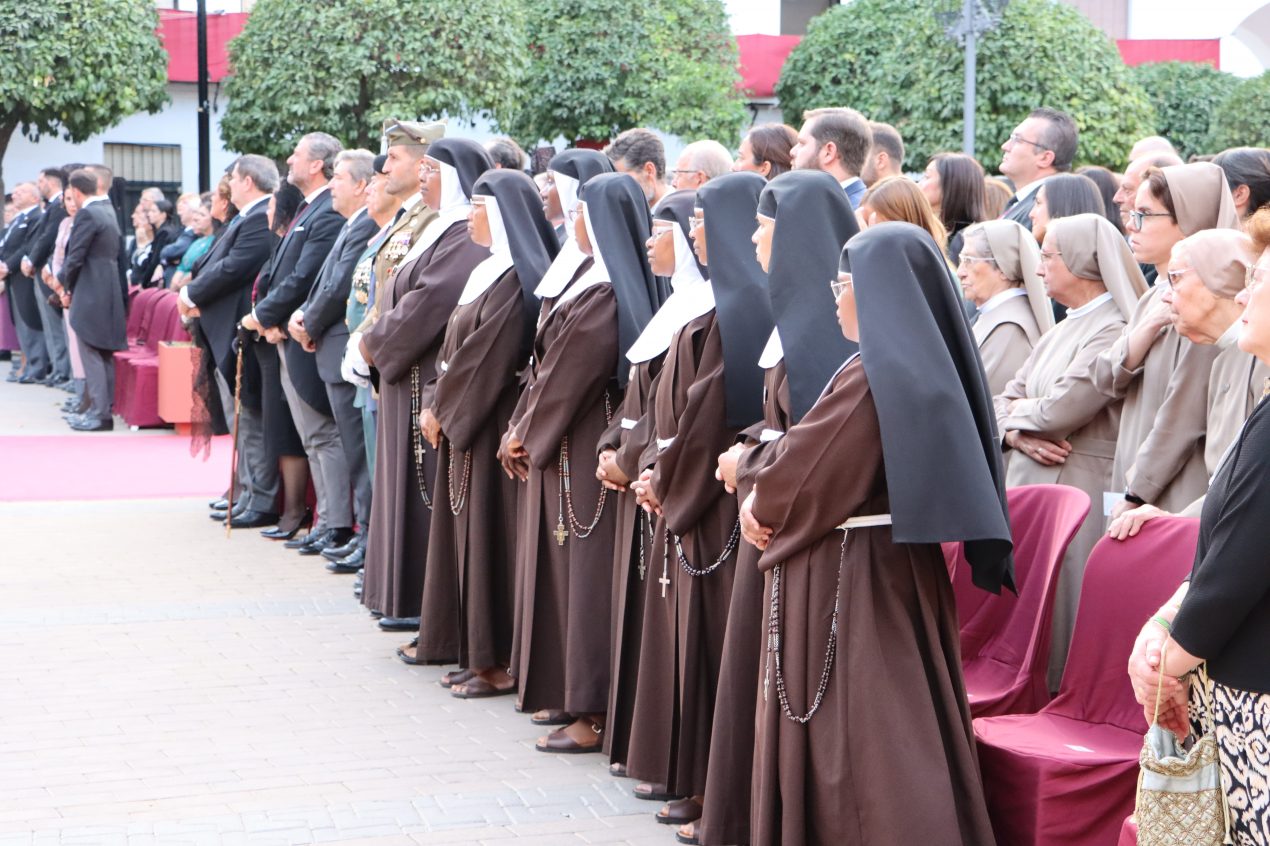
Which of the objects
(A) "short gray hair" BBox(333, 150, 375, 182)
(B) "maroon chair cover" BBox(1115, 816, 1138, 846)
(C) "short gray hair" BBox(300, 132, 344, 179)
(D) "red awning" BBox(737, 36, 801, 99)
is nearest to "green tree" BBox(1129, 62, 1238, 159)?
(D) "red awning" BBox(737, 36, 801, 99)

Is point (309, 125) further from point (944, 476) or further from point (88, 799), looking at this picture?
point (944, 476)

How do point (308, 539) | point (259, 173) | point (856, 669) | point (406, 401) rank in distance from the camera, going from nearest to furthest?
point (856, 669), point (406, 401), point (308, 539), point (259, 173)

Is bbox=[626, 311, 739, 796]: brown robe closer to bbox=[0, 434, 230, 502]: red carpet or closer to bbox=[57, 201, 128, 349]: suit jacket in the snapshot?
bbox=[0, 434, 230, 502]: red carpet

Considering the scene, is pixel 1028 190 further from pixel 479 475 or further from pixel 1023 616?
pixel 1023 616

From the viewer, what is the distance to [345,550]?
377 inches

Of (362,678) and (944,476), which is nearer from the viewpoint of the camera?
(944,476)

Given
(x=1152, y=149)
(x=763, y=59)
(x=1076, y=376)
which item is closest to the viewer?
(x=1076, y=376)

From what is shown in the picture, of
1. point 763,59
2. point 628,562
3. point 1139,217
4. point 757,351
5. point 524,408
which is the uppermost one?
point 763,59

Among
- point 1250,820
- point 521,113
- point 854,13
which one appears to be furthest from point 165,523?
point 854,13

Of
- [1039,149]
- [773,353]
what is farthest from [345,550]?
[773,353]

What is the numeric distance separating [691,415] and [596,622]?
49.1 inches

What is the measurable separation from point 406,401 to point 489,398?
35.4 inches

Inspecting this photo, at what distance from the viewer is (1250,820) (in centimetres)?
334

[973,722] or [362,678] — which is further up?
[973,722]
